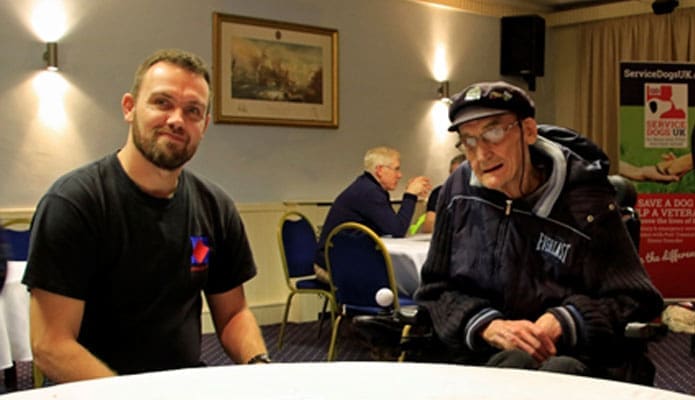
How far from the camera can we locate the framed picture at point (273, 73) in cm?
545

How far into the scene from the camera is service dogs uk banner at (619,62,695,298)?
19.1 feet

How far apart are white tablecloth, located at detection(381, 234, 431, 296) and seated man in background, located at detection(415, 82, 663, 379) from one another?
1.86 metres

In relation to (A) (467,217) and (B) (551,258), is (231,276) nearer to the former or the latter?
(A) (467,217)

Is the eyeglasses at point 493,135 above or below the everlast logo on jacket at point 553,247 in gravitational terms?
above

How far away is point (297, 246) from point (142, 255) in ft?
10.2

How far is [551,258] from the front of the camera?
6.09 feet

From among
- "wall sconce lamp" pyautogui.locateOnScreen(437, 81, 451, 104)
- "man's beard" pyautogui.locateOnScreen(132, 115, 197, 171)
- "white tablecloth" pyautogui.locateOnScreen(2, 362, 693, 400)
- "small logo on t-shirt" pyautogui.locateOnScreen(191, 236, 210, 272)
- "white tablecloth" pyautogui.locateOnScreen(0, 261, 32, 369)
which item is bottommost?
"white tablecloth" pyautogui.locateOnScreen(0, 261, 32, 369)

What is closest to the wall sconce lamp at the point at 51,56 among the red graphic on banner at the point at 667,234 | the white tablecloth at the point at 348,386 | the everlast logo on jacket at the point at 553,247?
the everlast logo on jacket at the point at 553,247

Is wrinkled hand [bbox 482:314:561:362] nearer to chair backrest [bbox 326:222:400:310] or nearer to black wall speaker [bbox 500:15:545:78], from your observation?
Answer: chair backrest [bbox 326:222:400:310]

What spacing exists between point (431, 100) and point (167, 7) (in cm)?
255

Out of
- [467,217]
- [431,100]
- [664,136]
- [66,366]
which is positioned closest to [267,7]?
[431,100]

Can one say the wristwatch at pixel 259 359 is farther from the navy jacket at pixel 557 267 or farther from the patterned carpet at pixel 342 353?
the patterned carpet at pixel 342 353

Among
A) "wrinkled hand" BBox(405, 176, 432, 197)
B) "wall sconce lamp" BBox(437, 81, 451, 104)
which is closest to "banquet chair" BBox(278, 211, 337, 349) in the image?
"wrinkled hand" BBox(405, 176, 432, 197)

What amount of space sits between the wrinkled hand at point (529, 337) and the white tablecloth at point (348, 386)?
0.67m
